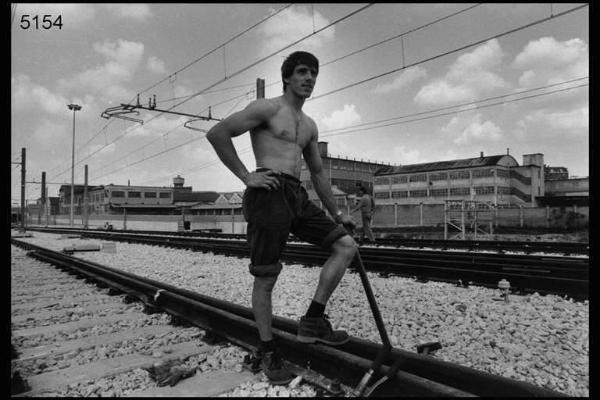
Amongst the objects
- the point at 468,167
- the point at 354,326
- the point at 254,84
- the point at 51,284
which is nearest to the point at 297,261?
the point at 51,284

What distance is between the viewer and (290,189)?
2480mm

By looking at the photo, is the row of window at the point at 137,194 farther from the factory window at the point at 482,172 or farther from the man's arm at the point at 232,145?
the man's arm at the point at 232,145

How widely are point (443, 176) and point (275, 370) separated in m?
64.4

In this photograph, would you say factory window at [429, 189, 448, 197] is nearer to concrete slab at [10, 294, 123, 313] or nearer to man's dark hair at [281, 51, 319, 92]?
concrete slab at [10, 294, 123, 313]

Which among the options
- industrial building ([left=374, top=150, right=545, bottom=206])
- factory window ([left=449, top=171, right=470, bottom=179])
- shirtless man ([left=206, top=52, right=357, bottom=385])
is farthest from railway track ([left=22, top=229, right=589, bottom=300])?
factory window ([left=449, top=171, right=470, bottom=179])

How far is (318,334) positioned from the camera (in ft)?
8.43

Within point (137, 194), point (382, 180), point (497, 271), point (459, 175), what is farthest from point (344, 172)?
point (497, 271)

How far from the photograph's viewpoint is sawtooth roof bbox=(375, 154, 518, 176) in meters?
58.5

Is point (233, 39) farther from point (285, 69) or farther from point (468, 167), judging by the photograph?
point (468, 167)

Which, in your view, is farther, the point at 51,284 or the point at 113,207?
the point at 113,207

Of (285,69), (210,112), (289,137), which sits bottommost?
(289,137)

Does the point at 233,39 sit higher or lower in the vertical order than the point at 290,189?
higher

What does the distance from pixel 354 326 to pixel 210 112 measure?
14770 millimetres

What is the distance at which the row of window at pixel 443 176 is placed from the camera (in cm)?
5751
